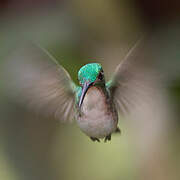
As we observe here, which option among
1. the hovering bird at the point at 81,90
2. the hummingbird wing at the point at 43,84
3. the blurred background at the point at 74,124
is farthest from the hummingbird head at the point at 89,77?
the blurred background at the point at 74,124

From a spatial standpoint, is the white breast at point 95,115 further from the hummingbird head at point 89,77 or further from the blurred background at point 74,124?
the blurred background at point 74,124

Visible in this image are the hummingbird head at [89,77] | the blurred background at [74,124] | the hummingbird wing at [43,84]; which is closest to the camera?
the hummingbird head at [89,77]

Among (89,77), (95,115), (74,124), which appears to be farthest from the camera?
(74,124)

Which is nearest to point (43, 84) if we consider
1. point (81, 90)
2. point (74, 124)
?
point (81, 90)

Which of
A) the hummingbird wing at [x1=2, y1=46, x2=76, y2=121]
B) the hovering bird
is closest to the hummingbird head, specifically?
the hovering bird

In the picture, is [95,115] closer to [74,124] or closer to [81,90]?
[81,90]

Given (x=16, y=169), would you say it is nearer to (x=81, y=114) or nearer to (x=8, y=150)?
(x=8, y=150)

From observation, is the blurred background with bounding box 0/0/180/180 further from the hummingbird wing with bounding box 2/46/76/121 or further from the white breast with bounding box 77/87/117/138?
the white breast with bounding box 77/87/117/138
